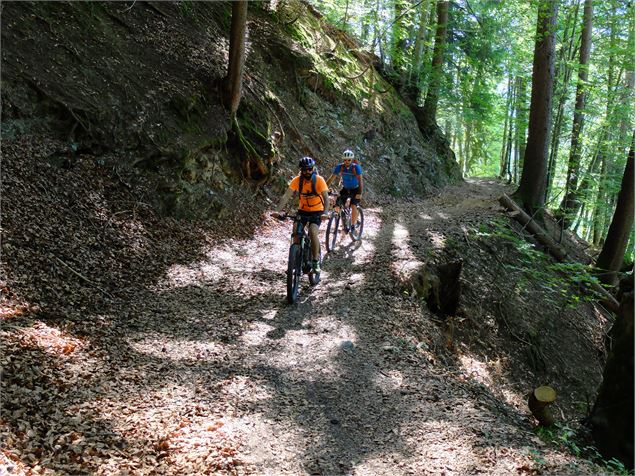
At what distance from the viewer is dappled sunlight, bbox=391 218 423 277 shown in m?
9.31

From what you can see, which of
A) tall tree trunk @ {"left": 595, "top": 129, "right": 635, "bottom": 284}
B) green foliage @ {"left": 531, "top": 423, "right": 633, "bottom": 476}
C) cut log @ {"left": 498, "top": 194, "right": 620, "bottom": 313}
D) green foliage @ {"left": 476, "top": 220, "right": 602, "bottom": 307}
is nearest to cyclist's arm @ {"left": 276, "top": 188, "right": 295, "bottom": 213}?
green foliage @ {"left": 531, "top": 423, "right": 633, "bottom": 476}

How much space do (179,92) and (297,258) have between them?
5.72 m

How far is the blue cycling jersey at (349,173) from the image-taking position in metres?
11.3

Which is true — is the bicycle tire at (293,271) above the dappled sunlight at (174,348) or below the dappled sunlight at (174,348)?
above

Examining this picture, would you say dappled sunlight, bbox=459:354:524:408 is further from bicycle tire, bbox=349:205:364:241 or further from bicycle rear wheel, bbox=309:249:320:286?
bicycle tire, bbox=349:205:364:241

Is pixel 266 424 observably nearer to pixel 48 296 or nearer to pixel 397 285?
pixel 48 296

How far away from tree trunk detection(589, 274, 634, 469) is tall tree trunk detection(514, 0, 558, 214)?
889 cm

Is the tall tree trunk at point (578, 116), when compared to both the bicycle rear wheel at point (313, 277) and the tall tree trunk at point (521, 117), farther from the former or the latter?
the bicycle rear wheel at point (313, 277)

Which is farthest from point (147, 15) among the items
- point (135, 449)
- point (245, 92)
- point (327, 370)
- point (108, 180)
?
point (135, 449)

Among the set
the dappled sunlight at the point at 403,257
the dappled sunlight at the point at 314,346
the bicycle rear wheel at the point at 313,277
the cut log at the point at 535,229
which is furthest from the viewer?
the cut log at the point at 535,229

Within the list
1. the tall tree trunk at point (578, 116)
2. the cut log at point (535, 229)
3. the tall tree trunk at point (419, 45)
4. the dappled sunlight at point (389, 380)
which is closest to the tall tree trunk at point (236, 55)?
the dappled sunlight at point (389, 380)

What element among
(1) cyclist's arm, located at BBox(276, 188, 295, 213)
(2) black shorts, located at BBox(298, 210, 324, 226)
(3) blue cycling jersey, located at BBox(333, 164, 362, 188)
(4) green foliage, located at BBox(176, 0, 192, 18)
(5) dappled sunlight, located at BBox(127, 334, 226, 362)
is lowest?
(5) dappled sunlight, located at BBox(127, 334, 226, 362)

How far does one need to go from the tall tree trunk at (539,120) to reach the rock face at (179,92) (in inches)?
216

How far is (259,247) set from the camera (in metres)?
10.8
